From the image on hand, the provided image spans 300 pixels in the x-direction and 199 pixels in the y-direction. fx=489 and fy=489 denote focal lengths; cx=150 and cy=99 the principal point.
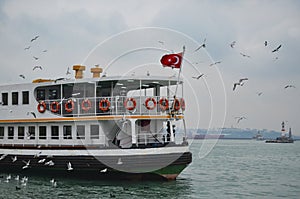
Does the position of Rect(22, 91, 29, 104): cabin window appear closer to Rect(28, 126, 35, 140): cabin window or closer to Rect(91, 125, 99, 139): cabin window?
Rect(28, 126, 35, 140): cabin window

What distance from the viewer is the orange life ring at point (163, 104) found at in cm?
2098

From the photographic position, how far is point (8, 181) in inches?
865

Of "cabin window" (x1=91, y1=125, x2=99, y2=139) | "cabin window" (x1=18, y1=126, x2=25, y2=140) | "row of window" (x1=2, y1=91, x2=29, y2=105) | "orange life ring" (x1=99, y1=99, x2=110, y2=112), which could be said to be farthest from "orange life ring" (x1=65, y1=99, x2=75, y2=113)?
"cabin window" (x1=18, y1=126, x2=25, y2=140)

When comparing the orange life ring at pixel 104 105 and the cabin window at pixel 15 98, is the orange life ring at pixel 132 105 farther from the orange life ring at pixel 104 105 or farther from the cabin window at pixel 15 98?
the cabin window at pixel 15 98

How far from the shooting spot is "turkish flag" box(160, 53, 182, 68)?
2130 cm

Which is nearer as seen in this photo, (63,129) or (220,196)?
(220,196)

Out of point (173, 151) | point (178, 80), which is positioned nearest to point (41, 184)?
point (173, 151)

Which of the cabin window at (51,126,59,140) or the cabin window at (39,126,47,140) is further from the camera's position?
the cabin window at (39,126,47,140)

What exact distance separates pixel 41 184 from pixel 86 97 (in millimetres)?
4752

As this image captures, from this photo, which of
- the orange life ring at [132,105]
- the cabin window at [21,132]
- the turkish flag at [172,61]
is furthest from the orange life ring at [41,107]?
the turkish flag at [172,61]

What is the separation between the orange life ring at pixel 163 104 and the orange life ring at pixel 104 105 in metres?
2.23

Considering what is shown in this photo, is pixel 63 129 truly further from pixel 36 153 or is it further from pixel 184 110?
pixel 184 110

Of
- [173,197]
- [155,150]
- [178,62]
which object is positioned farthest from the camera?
[178,62]

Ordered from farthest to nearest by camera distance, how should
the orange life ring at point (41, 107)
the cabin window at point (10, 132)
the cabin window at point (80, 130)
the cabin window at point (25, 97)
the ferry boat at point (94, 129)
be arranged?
the cabin window at point (10, 132) < the cabin window at point (25, 97) < the orange life ring at point (41, 107) < the cabin window at point (80, 130) < the ferry boat at point (94, 129)
